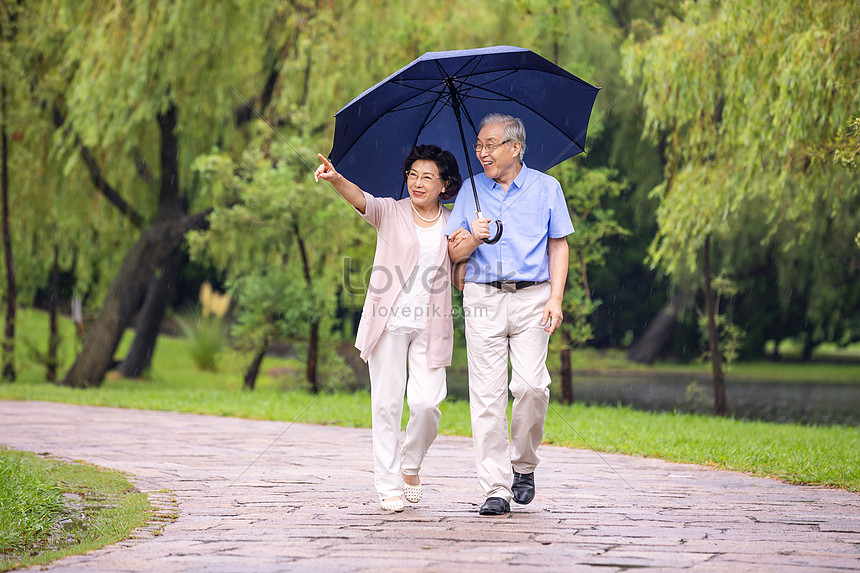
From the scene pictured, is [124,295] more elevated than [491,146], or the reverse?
[491,146]

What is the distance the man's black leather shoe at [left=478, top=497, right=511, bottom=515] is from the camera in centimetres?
436

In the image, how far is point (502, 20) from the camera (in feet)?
47.3

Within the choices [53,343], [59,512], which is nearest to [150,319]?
[53,343]

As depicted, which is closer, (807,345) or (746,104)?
(746,104)

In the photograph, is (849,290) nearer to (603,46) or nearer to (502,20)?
(603,46)

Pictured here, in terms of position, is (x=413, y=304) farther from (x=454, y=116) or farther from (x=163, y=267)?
(x=163, y=267)

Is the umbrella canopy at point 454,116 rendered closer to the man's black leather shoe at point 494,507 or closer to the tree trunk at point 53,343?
the man's black leather shoe at point 494,507

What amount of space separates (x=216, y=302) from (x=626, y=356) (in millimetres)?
14054

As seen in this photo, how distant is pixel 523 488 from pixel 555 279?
1.13 meters

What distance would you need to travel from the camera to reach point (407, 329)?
14.9ft

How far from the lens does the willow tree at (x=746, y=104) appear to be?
27.7ft

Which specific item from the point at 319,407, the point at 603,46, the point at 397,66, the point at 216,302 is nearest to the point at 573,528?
the point at 319,407

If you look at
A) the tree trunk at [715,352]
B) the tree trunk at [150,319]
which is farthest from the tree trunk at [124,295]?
the tree trunk at [715,352]

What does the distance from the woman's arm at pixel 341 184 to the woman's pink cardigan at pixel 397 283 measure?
6cm
